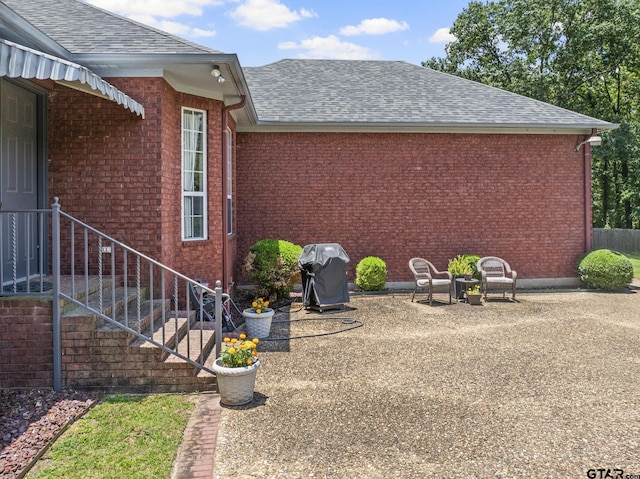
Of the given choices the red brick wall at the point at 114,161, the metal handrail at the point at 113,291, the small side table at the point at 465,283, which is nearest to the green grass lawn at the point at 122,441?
the metal handrail at the point at 113,291

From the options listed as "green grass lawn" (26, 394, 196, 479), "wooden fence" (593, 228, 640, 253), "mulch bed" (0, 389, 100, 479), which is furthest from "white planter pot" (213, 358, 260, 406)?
"wooden fence" (593, 228, 640, 253)

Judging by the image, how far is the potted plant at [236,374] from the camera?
4.21 metres

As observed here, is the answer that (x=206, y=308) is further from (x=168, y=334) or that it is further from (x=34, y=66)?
(x=34, y=66)

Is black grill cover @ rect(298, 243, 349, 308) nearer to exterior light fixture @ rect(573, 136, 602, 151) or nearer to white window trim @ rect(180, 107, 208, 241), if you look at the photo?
white window trim @ rect(180, 107, 208, 241)

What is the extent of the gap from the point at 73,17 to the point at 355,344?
255 inches

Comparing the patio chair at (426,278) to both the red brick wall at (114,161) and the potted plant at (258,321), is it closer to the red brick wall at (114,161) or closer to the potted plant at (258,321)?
the potted plant at (258,321)

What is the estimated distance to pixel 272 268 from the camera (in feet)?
29.1

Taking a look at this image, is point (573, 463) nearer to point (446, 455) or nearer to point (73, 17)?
point (446, 455)

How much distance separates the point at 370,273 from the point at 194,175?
4.59 meters

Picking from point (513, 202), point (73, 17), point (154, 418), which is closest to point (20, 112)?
point (73, 17)

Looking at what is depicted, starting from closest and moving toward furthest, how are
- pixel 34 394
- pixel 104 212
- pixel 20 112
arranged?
pixel 34 394 → pixel 20 112 → pixel 104 212

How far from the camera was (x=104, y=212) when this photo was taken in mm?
6324

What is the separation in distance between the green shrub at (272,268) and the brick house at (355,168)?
66 cm

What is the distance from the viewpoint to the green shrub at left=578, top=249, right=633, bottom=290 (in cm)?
1062
